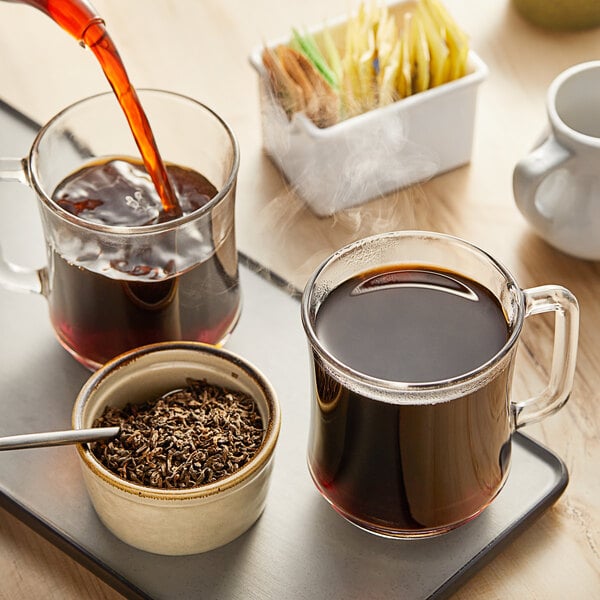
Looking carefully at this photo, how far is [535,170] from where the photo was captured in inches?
47.7

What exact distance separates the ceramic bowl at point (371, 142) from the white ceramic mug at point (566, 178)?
11 cm

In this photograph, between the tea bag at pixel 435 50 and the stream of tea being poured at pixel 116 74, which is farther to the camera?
the tea bag at pixel 435 50

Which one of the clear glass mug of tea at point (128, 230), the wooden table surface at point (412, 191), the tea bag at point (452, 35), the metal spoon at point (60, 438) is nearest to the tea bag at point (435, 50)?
the tea bag at point (452, 35)

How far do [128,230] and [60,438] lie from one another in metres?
0.19

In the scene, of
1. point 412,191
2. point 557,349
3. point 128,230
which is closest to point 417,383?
point 557,349

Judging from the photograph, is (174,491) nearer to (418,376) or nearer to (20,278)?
(418,376)

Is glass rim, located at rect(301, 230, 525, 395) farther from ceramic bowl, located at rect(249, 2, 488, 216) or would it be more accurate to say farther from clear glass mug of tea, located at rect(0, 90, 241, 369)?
ceramic bowl, located at rect(249, 2, 488, 216)

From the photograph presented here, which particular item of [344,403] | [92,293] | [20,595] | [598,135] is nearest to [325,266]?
[344,403]

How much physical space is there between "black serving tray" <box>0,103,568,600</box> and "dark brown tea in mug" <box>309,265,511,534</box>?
0.04 meters

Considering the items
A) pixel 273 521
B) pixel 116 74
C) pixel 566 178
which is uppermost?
pixel 116 74

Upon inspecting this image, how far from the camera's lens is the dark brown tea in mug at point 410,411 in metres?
0.90

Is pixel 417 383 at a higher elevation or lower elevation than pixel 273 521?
higher

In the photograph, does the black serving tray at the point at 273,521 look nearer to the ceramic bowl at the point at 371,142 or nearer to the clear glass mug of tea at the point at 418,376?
the clear glass mug of tea at the point at 418,376

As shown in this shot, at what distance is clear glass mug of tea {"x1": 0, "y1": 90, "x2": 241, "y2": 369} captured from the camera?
104 cm
